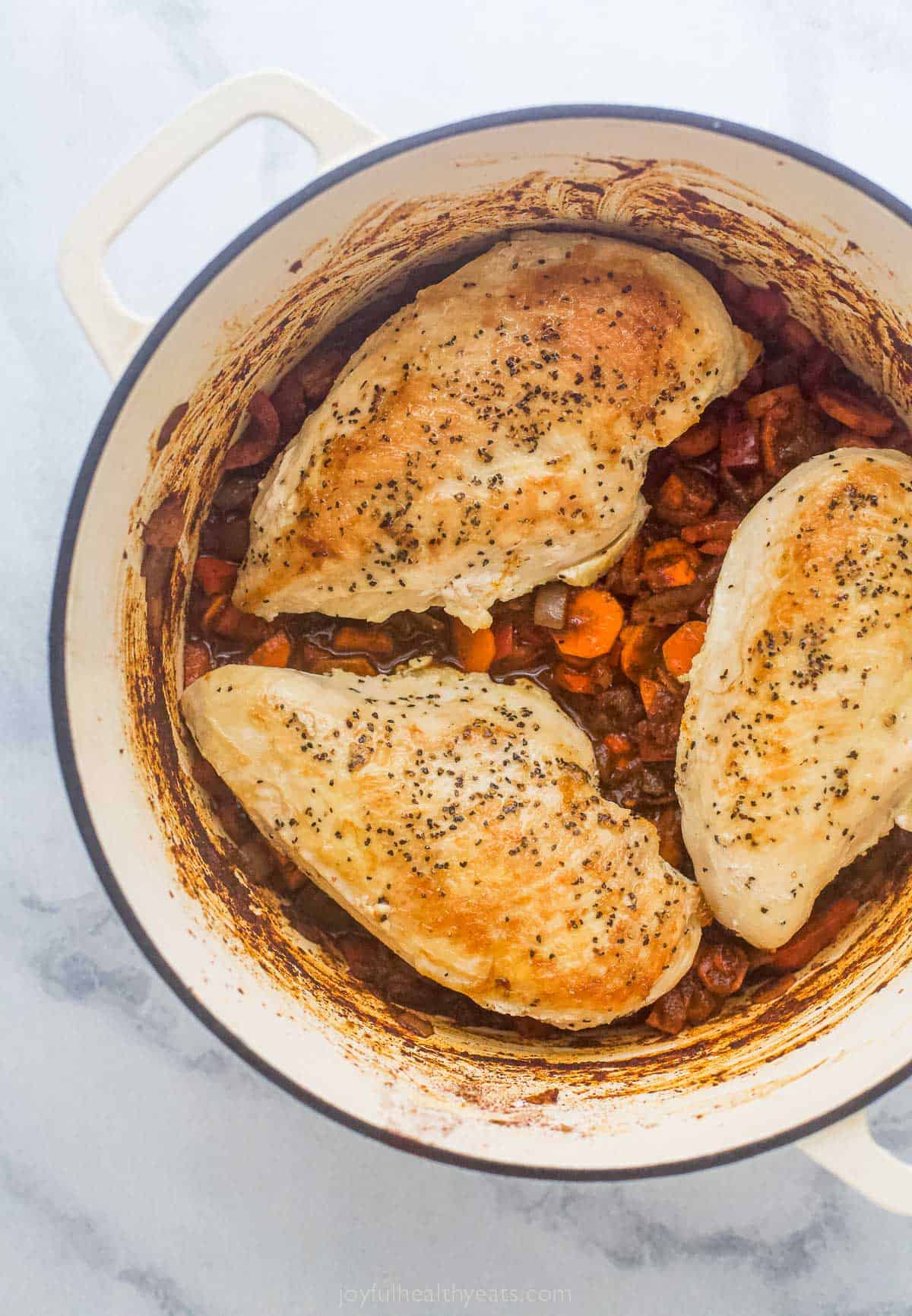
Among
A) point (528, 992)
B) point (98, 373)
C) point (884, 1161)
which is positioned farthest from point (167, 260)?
point (884, 1161)

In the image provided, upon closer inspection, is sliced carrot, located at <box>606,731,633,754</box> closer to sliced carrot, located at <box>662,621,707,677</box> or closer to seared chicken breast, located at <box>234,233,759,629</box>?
sliced carrot, located at <box>662,621,707,677</box>

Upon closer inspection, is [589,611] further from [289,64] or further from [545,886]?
[289,64]

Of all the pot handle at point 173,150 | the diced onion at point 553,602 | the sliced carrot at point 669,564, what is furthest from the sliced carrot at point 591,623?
the pot handle at point 173,150

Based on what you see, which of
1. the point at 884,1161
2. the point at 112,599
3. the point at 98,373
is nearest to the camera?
the point at 884,1161

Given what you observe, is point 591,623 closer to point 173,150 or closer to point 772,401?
point 772,401

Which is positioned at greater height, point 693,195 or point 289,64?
point 289,64

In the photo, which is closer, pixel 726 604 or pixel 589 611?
pixel 726 604

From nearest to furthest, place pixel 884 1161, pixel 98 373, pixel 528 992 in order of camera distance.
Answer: pixel 884 1161 → pixel 528 992 → pixel 98 373
